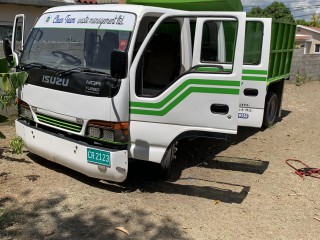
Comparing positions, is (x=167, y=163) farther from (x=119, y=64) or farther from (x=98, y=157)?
(x=119, y=64)

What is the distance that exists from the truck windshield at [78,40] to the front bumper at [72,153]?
867mm

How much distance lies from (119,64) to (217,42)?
7.75 ft

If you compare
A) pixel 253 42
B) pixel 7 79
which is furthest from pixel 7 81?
pixel 253 42

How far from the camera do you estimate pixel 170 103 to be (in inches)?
173

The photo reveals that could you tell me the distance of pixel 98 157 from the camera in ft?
14.4

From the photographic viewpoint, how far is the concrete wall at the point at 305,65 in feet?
47.9

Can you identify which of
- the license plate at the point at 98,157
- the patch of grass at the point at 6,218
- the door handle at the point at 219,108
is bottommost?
the patch of grass at the point at 6,218

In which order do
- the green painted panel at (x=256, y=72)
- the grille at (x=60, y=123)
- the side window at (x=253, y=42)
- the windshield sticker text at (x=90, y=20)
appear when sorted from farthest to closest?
the side window at (x=253, y=42)
the green painted panel at (x=256, y=72)
the grille at (x=60, y=123)
the windshield sticker text at (x=90, y=20)

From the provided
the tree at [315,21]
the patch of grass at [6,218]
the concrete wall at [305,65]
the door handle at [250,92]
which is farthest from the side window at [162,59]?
the tree at [315,21]

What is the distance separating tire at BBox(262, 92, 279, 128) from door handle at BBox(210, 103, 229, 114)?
165 inches

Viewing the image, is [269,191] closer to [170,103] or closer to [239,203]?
[239,203]

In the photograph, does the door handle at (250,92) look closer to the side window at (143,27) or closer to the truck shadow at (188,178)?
the truck shadow at (188,178)

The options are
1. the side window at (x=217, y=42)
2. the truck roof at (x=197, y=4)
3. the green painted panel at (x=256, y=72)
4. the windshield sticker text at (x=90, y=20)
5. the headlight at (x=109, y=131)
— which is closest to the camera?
the headlight at (x=109, y=131)

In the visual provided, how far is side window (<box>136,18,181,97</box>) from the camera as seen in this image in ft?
17.4
